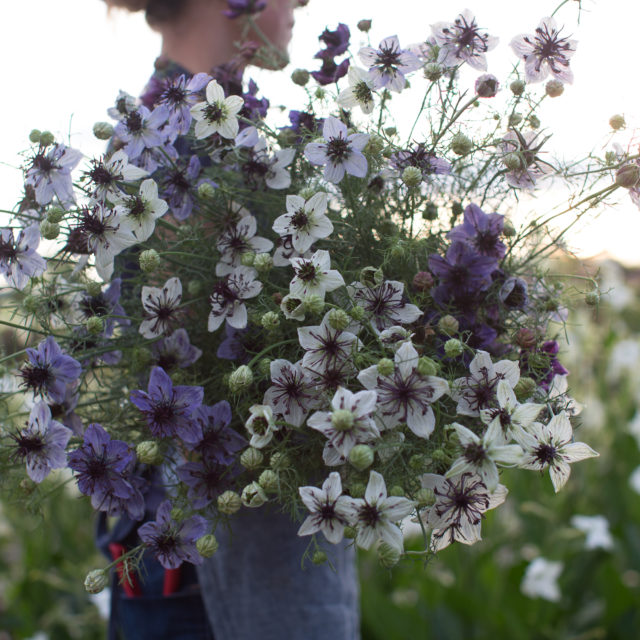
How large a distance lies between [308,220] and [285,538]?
414 millimetres

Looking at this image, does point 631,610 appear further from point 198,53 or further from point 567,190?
point 198,53

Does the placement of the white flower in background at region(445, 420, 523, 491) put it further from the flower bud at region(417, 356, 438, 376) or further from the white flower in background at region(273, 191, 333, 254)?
the white flower in background at region(273, 191, 333, 254)

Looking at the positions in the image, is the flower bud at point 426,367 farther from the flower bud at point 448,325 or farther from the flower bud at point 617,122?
the flower bud at point 617,122

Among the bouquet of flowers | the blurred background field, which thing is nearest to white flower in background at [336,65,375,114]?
the bouquet of flowers

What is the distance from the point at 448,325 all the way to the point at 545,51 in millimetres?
284

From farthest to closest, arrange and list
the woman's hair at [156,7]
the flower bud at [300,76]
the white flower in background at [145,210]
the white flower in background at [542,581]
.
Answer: the white flower in background at [542,581], the woman's hair at [156,7], the flower bud at [300,76], the white flower in background at [145,210]

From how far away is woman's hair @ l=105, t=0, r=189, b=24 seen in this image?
94cm

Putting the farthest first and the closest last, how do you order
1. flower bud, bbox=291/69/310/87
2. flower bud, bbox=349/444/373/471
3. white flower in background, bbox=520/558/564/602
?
white flower in background, bbox=520/558/564/602 < flower bud, bbox=291/69/310/87 < flower bud, bbox=349/444/373/471

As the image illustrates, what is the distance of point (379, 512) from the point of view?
0.43 m

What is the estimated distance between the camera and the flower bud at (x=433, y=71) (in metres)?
0.54

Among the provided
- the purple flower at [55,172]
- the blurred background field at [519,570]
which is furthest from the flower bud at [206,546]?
the blurred background field at [519,570]

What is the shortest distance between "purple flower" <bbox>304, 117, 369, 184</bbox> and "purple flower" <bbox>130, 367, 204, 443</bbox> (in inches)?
8.8

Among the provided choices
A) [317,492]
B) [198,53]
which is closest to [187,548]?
[317,492]

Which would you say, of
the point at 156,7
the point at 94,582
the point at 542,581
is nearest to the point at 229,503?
the point at 94,582
